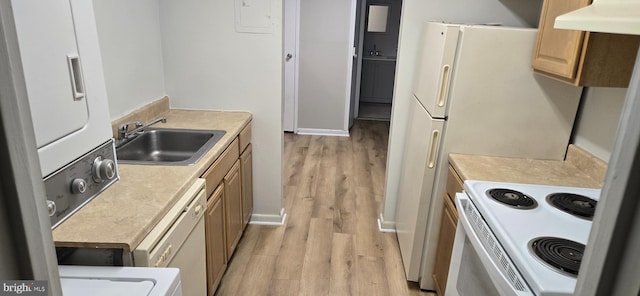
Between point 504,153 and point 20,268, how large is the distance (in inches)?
83.5

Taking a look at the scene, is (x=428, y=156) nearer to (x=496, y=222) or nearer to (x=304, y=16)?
(x=496, y=222)

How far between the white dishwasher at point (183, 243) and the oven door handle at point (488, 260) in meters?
1.10

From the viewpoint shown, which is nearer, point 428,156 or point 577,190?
point 577,190

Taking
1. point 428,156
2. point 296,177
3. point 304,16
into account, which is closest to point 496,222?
point 428,156

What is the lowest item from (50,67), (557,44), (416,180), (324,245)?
(324,245)

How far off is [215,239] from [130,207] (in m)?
0.79

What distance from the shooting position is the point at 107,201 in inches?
57.2

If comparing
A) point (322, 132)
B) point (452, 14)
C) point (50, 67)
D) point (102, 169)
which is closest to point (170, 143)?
point (102, 169)

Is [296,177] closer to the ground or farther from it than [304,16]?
closer to the ground

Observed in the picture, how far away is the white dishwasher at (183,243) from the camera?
1301 millimetres

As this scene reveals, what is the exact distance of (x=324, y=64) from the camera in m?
5.20

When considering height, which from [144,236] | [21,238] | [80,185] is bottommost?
[144,236]

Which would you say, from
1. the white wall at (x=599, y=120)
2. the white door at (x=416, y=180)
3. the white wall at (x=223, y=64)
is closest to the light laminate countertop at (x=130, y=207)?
the white wall at (x=223, y=64)

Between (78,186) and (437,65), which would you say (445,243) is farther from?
(78,186)
